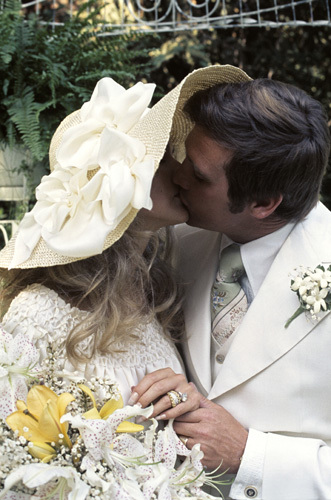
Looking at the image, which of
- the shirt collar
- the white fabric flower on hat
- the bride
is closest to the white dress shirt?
the shirt collar

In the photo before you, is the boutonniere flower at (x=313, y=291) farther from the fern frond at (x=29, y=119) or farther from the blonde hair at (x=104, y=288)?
the fern frond at (x=29, y=119)

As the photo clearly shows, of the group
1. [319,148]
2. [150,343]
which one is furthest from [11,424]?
[319,148]

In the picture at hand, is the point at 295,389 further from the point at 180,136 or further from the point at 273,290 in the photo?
the point at 180,136

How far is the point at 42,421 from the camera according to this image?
151 cm

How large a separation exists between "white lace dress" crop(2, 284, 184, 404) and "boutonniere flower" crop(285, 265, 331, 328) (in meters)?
0.48

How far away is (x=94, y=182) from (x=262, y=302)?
0.74 meters

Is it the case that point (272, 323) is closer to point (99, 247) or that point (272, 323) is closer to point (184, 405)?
point (184, 405)

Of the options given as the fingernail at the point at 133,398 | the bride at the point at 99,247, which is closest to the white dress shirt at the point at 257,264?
the bride at the point at 99,247

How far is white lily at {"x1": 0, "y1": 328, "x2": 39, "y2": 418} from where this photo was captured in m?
1.53

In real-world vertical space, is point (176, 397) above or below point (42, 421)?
below

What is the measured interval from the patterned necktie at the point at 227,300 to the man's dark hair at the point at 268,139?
0.71 ft

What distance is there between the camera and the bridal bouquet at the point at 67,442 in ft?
4.77

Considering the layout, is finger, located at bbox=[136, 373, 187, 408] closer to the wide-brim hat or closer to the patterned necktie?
the patterned necktie

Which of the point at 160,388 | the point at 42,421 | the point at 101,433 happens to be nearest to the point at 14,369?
the point at 42,421
